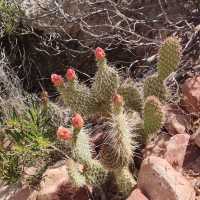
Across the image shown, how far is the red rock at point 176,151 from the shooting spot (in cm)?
328

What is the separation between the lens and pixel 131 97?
12.2 ft

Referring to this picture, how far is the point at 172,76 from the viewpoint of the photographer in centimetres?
396

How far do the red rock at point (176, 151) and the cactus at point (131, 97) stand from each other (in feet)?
1.50

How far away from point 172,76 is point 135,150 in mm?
694

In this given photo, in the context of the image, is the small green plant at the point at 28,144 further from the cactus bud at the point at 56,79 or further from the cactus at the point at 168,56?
the cactus at the point at 168,56

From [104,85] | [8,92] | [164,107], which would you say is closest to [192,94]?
[164,107]

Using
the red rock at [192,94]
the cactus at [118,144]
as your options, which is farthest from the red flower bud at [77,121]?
the red rock at [192,94]

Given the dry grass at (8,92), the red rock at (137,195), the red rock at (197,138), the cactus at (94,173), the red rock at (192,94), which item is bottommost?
the dry grass at (8,92)

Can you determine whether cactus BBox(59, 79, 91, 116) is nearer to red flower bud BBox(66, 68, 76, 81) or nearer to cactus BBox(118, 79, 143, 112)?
red flower bud BBox(66, 68, 76, 81)

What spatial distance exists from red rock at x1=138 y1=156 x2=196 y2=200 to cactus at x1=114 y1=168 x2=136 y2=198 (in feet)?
0.43

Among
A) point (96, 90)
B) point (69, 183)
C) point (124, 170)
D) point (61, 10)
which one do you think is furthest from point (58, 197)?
point (61, 10)

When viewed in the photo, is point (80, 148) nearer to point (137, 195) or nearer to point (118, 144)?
point (118, 144)

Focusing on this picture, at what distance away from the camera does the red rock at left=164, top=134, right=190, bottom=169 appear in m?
3.28

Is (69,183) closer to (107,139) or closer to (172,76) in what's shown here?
(107,139)
